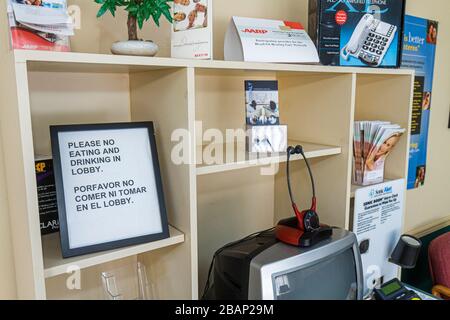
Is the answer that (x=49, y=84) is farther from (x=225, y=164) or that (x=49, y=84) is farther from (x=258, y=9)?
(x=258, y=9)

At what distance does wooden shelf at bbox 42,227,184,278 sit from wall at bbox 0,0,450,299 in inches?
8.1

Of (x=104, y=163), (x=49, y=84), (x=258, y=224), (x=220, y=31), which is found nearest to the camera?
(x=104, y=163)

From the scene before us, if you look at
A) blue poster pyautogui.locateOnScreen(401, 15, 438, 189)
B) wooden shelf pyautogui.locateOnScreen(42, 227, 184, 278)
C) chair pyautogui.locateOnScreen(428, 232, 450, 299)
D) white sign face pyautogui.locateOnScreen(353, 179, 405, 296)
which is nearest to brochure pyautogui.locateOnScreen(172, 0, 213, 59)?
wooden shelf pyautogui.locateOnScreen(42, 227, 184, 278)

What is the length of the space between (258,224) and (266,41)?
817 mm

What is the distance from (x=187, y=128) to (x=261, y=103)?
0.40 m

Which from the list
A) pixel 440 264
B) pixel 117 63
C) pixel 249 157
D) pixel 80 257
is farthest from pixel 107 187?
pixel 440 264

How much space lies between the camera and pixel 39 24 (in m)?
0.85

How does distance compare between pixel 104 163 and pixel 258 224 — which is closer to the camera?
pixel 104 163

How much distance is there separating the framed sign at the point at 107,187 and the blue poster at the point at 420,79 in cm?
161

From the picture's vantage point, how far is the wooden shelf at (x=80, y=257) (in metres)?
0.88

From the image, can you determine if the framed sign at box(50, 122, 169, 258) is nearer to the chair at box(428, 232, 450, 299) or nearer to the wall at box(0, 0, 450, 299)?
the wall at box(0, 0, 450, 299)

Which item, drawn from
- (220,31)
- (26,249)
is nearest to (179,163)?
(26,249)

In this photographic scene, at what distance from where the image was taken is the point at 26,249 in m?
0.91

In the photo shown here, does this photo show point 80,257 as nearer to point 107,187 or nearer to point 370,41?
point 107,187
